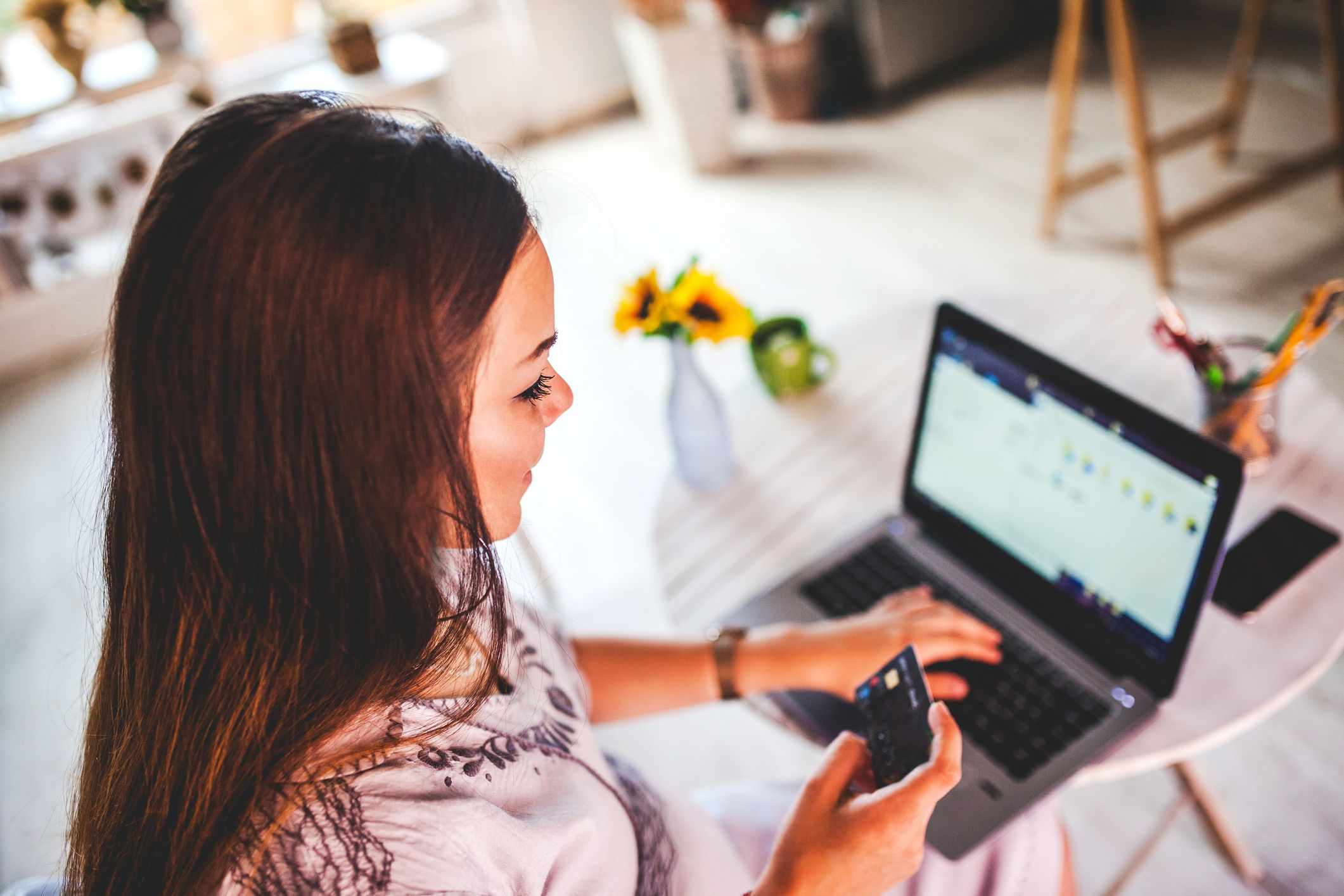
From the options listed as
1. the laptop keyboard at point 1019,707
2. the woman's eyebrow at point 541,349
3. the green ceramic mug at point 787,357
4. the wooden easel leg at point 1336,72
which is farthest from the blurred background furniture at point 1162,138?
the woman's eyebrow at point 541,349

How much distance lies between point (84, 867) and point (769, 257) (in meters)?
2.47

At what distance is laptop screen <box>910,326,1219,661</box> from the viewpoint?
30.0 inches

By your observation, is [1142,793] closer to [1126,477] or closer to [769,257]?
[1126,477]

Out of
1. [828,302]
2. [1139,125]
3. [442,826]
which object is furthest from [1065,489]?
[828,302]

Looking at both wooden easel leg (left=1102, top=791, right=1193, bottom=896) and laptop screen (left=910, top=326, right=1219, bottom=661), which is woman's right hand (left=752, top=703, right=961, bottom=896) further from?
wooden easel leg (left=1102, top=791, right=1193, bottom=896)

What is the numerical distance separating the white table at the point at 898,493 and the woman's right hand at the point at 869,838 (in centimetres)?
18

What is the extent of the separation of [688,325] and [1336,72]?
7.16 ft

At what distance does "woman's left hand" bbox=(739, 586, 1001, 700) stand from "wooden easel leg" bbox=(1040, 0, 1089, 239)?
1.78 meters

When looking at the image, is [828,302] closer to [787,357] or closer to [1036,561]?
[787,357]

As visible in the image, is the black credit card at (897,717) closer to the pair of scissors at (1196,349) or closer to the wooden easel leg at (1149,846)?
the pair of scissors at (1196,349)

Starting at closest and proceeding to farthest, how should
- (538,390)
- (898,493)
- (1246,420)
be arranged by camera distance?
1. (538,390)
2. (1246,420)
3. (898,493)

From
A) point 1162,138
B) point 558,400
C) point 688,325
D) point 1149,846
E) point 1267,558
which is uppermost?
point 558,400

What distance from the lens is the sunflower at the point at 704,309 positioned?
110 centimetres

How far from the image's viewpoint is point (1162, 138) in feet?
7.78
